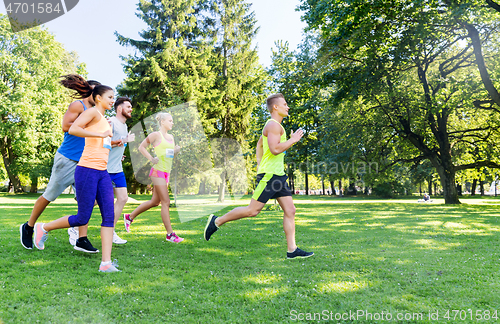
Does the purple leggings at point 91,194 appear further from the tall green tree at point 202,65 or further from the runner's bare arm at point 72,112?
the tall green tree at point 202,65

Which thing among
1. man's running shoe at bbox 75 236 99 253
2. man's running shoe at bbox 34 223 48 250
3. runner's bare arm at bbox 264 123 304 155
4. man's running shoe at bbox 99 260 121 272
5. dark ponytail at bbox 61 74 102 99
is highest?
dark ponytail at bbox 61 74 102 99

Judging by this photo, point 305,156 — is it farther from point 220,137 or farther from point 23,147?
point 23,147

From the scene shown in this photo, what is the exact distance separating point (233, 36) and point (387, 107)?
45.1 feet

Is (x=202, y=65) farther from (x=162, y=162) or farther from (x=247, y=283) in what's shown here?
(x=247, y=283)

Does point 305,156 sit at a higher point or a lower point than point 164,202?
higher

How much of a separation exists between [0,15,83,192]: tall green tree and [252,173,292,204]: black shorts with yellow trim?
3243cm

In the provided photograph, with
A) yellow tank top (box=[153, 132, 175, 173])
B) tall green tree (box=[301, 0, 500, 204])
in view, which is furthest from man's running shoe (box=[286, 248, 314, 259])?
tall green tree (box=[301, 0, 500, 204])

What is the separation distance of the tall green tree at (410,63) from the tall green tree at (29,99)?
27577 mm

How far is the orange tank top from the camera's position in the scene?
159 inches

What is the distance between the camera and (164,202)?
19.7ft

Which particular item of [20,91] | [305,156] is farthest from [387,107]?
[20,91]

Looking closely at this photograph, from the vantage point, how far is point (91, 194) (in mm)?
4070

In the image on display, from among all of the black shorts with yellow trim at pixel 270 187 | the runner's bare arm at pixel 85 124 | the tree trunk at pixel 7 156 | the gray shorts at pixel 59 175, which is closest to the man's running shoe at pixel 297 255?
the black shorts with yellow trim at pixel 270 187

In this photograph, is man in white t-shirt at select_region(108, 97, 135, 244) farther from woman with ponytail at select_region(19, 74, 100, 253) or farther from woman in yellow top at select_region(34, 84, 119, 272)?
woman in yellow top at select_region(34, 84, 119, 272)
